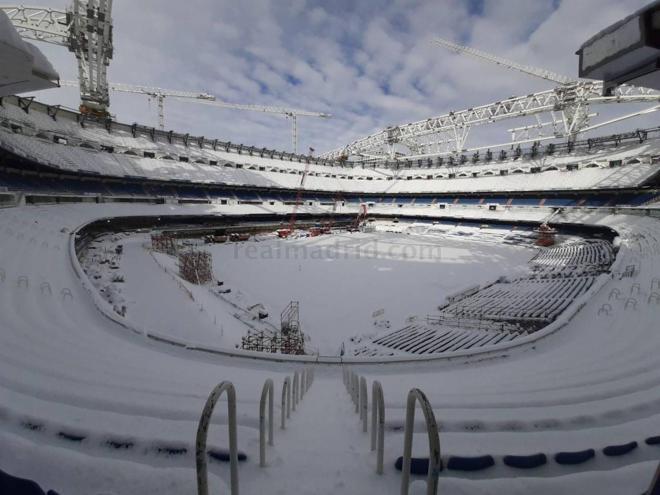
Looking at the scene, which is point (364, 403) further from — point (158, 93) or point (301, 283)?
point (158, 93)

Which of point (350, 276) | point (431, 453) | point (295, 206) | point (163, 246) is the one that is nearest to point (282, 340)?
point (350, 276)

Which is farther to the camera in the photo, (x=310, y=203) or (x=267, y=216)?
(x=310, y=203)

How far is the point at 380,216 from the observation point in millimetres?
54031

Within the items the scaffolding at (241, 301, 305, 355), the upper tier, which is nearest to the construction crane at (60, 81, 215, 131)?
the upper tier

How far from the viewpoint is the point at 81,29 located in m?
31.8

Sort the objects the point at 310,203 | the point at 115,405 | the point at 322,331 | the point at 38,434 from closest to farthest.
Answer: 1. the point at 38,434
2. the point at 115,405
3. the point at 322,331
4. the point at 310,203

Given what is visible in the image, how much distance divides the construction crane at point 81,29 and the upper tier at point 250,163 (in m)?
6.28

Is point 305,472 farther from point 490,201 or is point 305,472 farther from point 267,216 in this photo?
point 490,201

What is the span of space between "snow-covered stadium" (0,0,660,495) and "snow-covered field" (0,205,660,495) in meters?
0.03

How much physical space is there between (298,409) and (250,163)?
170ft

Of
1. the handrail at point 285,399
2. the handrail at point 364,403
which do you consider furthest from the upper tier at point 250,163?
the handrail at point 364,403

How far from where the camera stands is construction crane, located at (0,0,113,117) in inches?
1208

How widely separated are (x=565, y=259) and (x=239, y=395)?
25.6m

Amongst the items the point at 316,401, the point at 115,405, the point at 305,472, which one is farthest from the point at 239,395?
the point at 305,472
